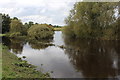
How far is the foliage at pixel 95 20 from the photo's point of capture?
38750mm

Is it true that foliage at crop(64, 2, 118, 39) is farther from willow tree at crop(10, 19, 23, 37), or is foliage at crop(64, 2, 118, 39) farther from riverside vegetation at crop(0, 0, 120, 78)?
willow tree at crop(10, 19, 23, 37)

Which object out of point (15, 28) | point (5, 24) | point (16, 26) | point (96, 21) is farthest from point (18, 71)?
point (5, 24)

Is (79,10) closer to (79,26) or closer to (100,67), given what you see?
(79,26)

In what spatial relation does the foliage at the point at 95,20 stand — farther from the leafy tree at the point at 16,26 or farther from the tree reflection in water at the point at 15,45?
the leafy tree at the point at 16,26

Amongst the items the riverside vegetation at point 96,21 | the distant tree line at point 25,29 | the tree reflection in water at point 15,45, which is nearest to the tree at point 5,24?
the distant tree line at point 25,29

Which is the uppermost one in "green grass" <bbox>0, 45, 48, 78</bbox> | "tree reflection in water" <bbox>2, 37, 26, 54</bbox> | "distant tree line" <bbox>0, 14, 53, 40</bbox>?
"distant tree line" <bbox>0, 14, 53, 40</bbox>

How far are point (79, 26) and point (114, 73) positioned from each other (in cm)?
2885

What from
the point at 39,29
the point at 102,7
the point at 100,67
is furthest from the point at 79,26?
the point at 100,67

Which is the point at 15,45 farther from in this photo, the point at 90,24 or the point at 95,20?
the point at 95,20

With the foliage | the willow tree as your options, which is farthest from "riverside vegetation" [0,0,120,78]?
the willow tree

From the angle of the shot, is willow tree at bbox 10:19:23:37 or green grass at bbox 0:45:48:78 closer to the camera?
green grass at bbox 0:45:48:78

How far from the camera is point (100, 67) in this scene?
1479 cm

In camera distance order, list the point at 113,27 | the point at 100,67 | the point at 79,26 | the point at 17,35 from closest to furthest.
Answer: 1. the point at 100,67
2. the point at 113,27
3. the point at 79,26
4. the point at 17,35

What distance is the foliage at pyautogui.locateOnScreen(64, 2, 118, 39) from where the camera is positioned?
3875 cm
